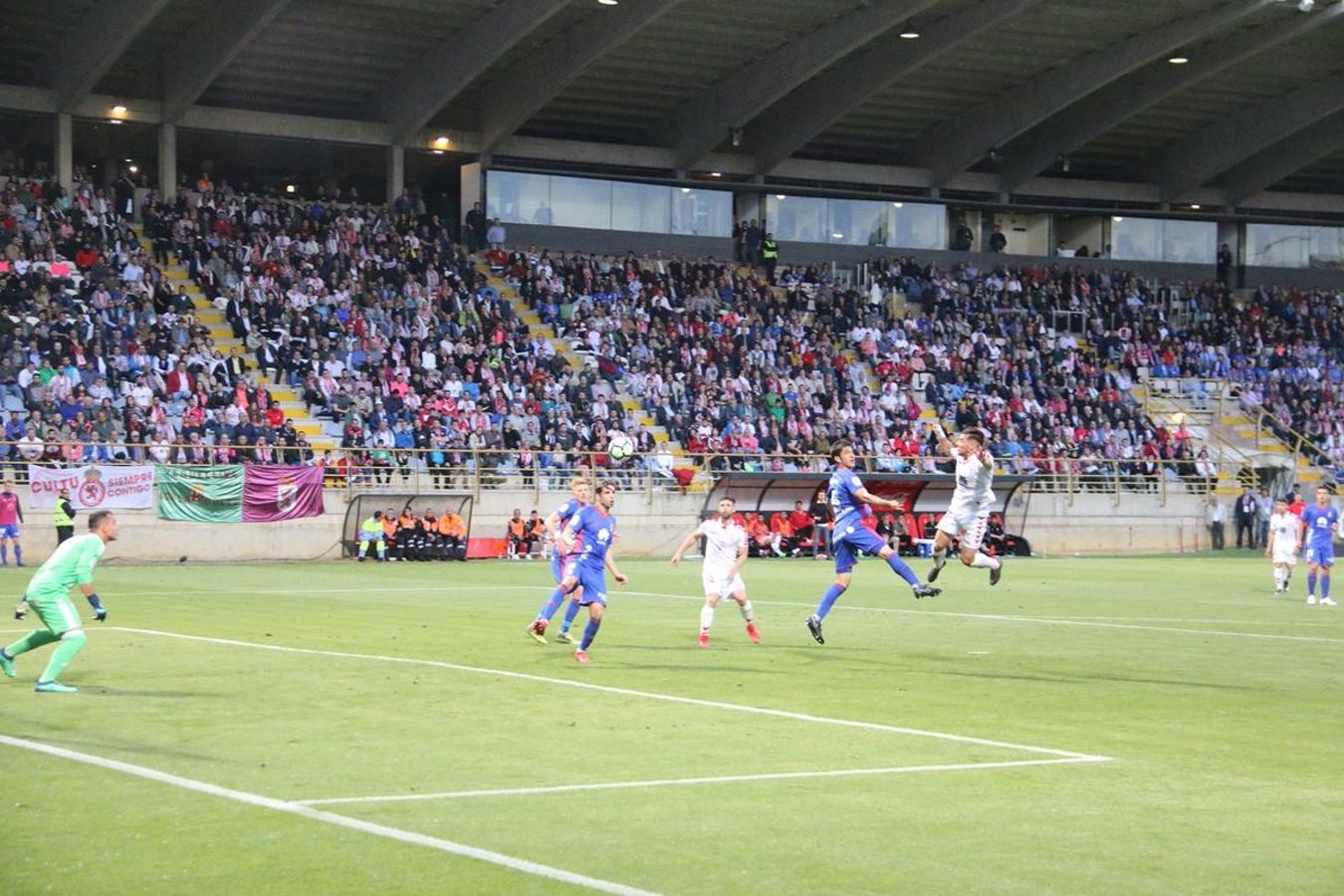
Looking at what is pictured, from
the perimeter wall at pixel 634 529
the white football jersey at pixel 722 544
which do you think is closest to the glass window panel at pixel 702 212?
the perimeter wall at pixel 634 529

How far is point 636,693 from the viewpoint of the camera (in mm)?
15820

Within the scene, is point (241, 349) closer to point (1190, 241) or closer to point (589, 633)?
point (589, 633)

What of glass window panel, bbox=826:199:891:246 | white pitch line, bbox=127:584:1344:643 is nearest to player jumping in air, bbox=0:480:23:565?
white pitch line, bbox=127:584:1344:643

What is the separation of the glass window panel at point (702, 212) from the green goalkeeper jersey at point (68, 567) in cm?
4887

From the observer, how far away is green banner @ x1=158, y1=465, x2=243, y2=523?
134 ft

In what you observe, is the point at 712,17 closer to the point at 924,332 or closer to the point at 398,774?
the point at 924,332

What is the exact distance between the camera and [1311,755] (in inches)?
Result: 490

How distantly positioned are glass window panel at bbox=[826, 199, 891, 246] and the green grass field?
142 feet

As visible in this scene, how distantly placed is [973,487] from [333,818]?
11.4m

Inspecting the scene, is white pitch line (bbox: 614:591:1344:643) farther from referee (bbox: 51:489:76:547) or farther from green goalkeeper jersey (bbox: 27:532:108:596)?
referee (bbox: 51:489:76:547)

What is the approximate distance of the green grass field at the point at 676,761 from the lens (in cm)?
856

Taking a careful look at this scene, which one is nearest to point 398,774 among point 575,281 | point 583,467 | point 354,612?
point 354,612

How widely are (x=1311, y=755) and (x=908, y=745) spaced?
9.03 ft

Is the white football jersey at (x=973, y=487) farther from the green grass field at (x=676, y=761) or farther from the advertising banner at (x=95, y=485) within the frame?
the advertising banner at (x=95, y=485)
